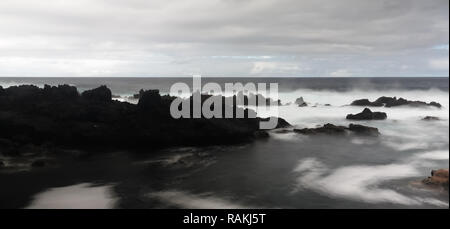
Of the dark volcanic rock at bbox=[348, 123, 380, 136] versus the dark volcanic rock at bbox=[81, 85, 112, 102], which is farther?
the dark volcanic rock at bbox=[81, 85, 112, 102]

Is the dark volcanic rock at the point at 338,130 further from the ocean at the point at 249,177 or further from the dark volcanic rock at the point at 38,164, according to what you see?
the dark volcanic rock at the point at 38,164

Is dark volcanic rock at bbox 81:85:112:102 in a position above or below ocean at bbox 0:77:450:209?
above

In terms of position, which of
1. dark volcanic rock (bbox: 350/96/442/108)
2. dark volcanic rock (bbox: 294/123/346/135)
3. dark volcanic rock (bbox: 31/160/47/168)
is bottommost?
dark volcanic rock (bbox: 31/160/47/168)

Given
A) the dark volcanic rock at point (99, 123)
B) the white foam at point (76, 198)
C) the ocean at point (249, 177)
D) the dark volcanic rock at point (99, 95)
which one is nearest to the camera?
the white foam at point (76, 198)

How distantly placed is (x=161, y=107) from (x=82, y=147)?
568cm

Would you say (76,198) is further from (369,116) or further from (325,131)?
(369,116)

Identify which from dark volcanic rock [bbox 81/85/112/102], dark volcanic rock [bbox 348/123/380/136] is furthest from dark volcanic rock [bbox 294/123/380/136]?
dark volcanic rock [bbox 81/85/112/102]

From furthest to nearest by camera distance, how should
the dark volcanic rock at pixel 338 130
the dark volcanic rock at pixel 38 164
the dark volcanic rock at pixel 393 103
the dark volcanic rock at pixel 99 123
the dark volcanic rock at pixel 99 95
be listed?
the dark volcanic rock at pixel 393 103
the dark volcanic rock at pixel 99 95
the dark volcanic rock at pixel 338 130
the dark volcanic rock at pixel 99 123
the dark volcanic rock at pixel 38 164

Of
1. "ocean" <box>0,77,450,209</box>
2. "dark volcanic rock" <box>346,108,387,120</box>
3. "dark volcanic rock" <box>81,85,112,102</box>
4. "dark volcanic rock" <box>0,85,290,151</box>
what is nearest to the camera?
"ocean" <box>0,77,450,209</box>

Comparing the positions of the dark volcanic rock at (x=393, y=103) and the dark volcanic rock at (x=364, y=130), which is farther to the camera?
the dark volcanic rock at (x=393, y=103)

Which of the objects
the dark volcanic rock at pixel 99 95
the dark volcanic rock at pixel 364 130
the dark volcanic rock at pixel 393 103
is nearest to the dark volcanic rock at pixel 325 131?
the dark volcanic rock at pixel 364 130

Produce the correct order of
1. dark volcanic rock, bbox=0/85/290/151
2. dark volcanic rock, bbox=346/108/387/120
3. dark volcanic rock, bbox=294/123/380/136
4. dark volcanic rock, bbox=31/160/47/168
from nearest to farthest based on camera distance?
dark volcanic rock, bbox=31/160/47/168, dark volcanic rock, bbox=0/85/290/151, dark volcanic rock, bbox=294/123/380/136, dark volcanic rock, bbox=346/108/387/120

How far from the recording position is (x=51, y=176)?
15969 millimetres

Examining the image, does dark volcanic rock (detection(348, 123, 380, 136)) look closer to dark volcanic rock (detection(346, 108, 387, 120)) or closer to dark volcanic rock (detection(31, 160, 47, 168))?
dark volcanic rock (detection(346, 108, 387, 120))
